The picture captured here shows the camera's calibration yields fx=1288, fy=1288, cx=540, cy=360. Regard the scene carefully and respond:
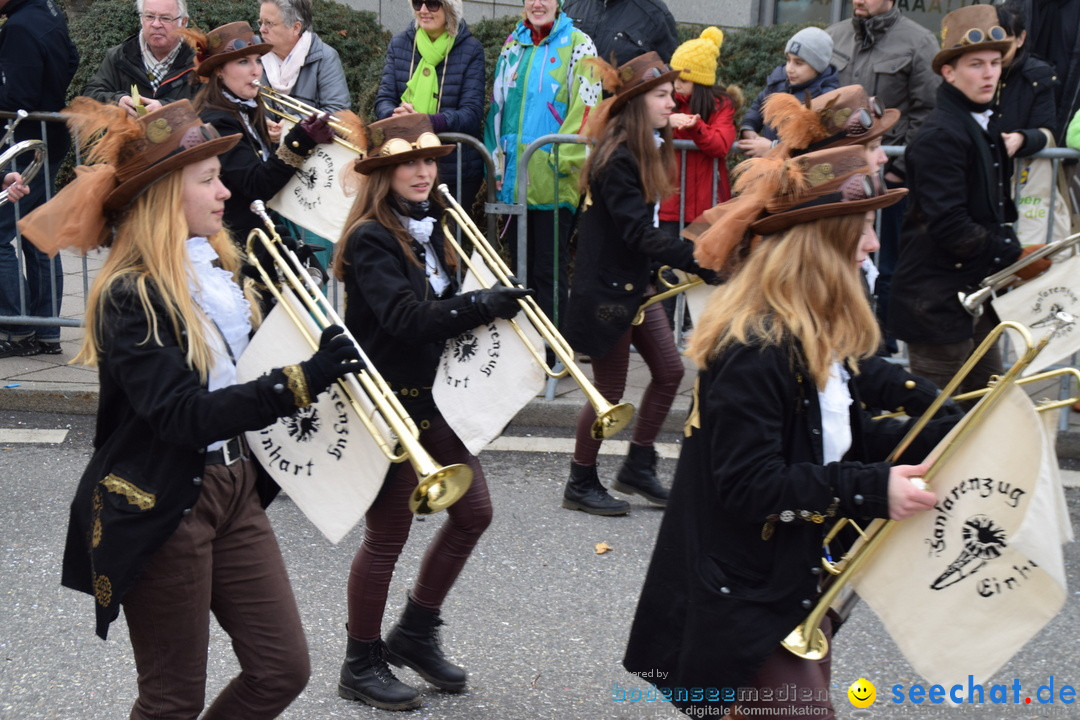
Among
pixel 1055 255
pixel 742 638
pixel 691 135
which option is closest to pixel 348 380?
pixel 742 638

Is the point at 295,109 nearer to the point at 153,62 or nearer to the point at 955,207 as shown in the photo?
the point at 153,62

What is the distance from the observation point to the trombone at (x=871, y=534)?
2.51 meters

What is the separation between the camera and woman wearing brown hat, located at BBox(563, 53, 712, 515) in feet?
16.9

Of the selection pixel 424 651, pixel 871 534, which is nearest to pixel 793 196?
pixel 871 534

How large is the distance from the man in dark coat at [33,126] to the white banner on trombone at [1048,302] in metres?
5.01

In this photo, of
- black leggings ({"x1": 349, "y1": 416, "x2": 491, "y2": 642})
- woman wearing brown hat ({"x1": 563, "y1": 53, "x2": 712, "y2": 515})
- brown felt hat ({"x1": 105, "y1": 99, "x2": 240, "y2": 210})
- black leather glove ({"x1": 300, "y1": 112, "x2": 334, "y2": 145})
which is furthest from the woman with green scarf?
brown felt hat ({"x1": 105, "y1": 99, "x2": 240, "y2": 210})

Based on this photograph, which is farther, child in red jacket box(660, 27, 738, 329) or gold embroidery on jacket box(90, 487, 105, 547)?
child in red jacket box(660, 27, 738, 329)

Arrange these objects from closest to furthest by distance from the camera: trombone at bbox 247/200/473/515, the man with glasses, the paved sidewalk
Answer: trombone at bbox 247/200/473/515 < the man with glasses < the paved sidewalk

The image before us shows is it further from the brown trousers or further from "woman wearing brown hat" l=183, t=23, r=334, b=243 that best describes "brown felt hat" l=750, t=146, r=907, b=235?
"woman wearing brown hat" l=183, t=23, r=334, b=243

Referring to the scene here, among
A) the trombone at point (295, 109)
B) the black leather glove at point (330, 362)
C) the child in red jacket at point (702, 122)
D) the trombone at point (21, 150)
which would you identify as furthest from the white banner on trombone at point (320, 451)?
the child in red jacket at point (702, 122)

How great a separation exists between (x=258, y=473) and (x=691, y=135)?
4.41m

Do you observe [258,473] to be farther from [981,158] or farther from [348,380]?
[981,158]

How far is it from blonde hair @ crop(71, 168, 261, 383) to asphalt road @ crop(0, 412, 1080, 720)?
1.44 meters

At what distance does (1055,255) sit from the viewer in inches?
210
